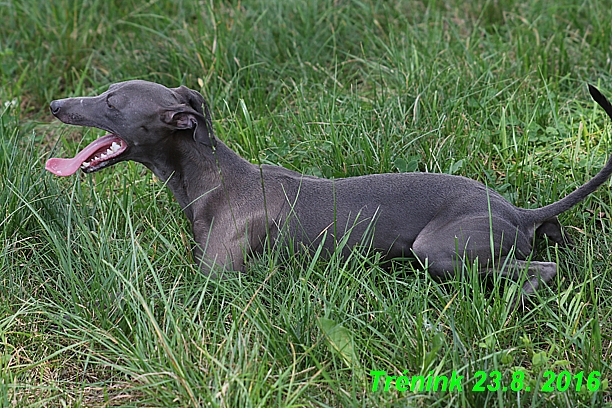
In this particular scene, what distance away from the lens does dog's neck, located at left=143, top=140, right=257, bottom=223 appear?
379 cm

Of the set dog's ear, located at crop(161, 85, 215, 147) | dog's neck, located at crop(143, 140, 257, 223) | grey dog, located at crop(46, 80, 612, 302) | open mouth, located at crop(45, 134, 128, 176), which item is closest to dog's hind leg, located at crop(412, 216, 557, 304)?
grey dog, located at crop(46, 80, 612, 302)

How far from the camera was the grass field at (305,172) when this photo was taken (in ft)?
9.56

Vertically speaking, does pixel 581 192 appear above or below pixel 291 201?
above

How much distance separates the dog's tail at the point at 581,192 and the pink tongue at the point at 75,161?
6.60 ft

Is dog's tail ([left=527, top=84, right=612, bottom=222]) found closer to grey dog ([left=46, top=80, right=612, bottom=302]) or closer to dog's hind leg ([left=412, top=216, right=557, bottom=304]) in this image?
grey dog ([left=46, top=80, right=612, bottom=302])

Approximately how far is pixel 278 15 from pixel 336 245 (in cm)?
285

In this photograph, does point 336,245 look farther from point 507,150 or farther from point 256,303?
point 507,150

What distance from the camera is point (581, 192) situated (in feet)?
11.7

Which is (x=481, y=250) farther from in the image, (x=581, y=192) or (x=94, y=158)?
(x=94, y=158)

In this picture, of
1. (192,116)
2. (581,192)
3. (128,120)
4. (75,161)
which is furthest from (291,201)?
(581,192)

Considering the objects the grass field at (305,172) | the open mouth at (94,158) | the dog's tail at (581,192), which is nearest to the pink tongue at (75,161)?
the open mouth at (94,158)

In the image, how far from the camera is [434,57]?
5.12m

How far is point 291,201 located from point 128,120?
851mm

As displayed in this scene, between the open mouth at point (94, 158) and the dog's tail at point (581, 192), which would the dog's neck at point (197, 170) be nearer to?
the open mouth at point (94, 158)
